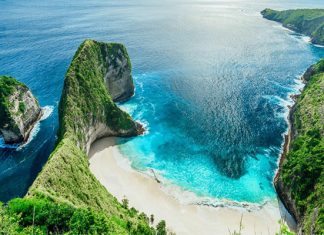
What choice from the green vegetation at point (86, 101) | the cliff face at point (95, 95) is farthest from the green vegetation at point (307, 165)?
the green vegetation at point (86, 101)

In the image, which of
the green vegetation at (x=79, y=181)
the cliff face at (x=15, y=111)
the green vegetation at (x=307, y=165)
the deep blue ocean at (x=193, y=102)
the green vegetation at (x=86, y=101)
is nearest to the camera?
the green vegetation at (x=79, y=181)

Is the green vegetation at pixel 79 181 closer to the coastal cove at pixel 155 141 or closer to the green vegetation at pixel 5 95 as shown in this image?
the coastal cove at pixel 155 141

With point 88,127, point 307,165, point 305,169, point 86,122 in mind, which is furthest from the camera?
point 88,127

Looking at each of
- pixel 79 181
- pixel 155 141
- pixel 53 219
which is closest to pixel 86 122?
pixel 155 141

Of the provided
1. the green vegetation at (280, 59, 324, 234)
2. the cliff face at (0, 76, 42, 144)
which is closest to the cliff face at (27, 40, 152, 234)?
the cliff face at (0, 76, 42, 144)

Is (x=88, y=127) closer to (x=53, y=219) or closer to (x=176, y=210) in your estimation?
(x=176, y=210)

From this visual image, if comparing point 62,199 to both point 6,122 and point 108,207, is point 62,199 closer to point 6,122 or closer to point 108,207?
point 108,207

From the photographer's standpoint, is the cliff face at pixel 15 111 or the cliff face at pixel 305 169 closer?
the cliff face at pixel 305 169
